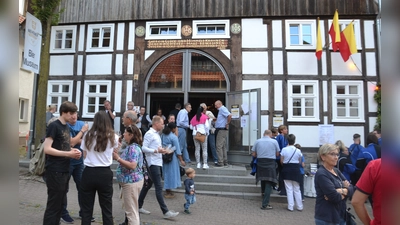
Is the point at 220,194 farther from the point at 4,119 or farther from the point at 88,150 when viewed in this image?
the point at 4,119

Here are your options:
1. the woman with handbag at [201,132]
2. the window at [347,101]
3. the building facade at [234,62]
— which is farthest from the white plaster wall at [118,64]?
the window at [347,101]

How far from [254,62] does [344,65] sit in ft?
11.6

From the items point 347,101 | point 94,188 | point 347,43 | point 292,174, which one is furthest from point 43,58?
point 347,101

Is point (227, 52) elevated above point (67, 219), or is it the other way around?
point (227, 52)

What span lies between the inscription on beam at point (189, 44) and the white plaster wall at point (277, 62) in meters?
2.00

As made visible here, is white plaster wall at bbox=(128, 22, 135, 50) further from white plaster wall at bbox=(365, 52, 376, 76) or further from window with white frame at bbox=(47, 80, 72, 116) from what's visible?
white plaster wall at bbox=(365, 52, 376, 76)

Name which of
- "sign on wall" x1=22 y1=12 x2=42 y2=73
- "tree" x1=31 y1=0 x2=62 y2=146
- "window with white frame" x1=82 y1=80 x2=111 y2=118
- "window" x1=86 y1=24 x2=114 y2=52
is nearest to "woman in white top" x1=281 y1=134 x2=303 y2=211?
"sign on wall" x1=22 y1=12 x2=42 y2=73

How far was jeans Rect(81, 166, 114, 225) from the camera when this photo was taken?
3510mm

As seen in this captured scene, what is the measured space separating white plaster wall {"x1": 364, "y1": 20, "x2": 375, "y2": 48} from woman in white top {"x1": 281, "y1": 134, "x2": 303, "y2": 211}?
6.73m

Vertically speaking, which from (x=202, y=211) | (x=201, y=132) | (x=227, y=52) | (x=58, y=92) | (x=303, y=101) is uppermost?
(x=227, y=52)

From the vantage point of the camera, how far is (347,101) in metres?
10.4

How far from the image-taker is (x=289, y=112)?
1041 centimetres

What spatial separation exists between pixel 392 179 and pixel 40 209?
6.25 m

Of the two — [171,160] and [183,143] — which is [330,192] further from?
[183,143]
